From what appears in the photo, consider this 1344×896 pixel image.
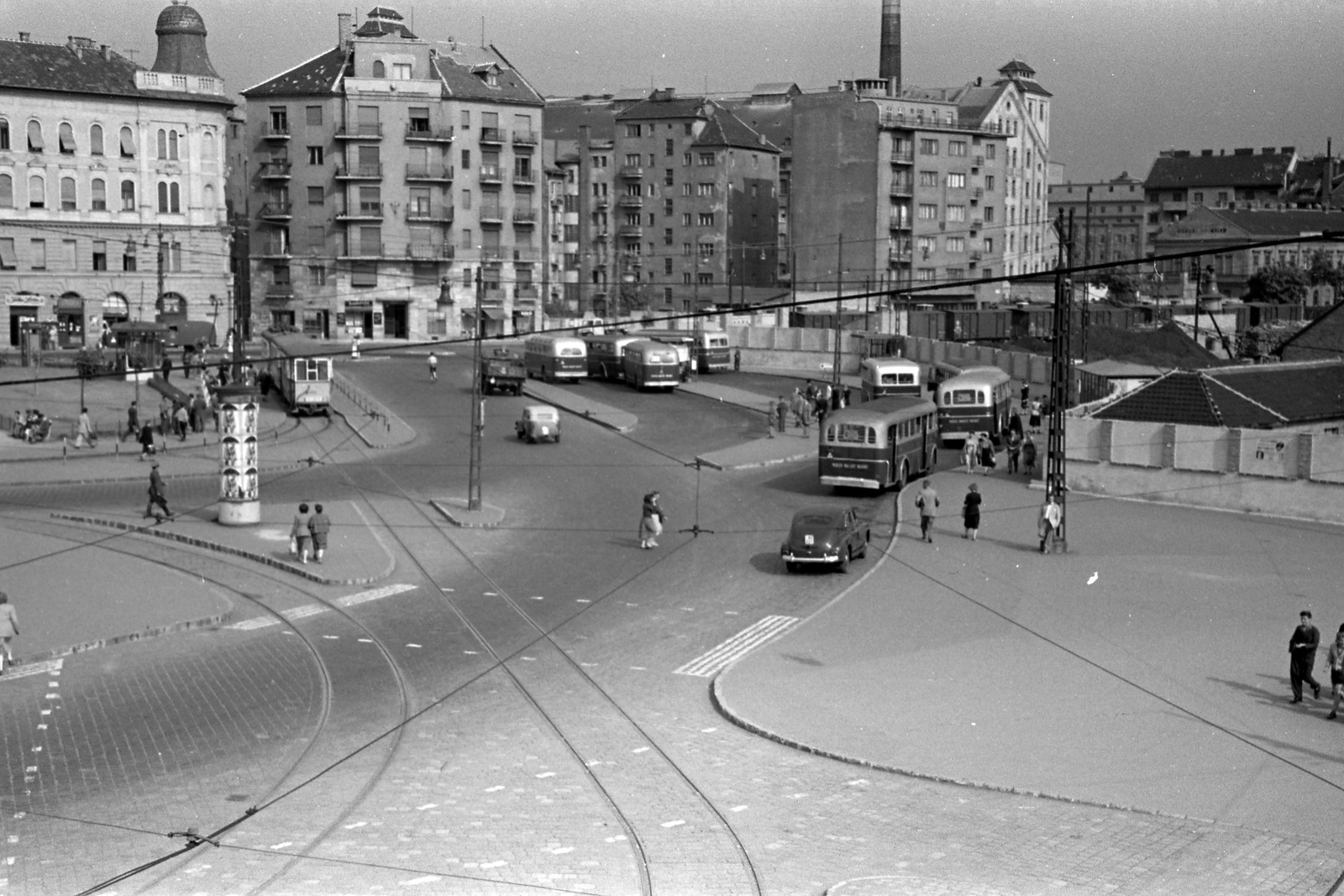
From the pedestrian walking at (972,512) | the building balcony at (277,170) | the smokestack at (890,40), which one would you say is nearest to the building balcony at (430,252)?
the building balcony at (277,170)

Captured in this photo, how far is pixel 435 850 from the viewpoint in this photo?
52.5 feet

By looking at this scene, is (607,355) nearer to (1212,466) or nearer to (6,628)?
(1212,466)

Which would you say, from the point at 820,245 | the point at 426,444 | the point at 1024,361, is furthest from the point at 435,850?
the point at 820,245

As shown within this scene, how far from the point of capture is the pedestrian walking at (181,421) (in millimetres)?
50844

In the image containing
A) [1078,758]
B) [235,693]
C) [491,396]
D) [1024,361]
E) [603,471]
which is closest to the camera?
[1078,758]

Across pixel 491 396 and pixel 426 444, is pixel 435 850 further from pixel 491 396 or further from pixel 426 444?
pixel 491 396

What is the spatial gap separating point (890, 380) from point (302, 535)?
99.8ft

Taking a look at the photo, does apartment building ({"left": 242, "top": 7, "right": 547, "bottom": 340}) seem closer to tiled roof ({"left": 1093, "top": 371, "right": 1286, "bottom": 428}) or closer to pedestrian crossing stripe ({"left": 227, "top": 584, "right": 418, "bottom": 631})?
tiled roof ({"left": 1093, "top": 371, "right": 1286, "bottom": 428})

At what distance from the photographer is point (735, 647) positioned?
26.3 m

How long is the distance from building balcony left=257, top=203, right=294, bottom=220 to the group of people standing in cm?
7904

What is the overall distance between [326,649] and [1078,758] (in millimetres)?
11994

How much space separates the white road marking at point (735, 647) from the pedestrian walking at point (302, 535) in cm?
969

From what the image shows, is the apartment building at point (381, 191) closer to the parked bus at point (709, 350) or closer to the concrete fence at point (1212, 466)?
the parked bus at point (709, 350)

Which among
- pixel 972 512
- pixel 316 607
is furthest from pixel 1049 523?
pixel 316 607
